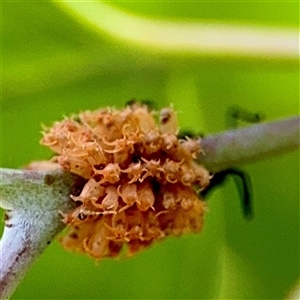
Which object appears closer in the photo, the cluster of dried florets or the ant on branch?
the cluster of dried florets

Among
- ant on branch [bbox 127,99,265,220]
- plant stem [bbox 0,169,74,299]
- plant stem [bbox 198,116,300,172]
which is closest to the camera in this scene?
plant stem [bbox 0,169,74,299]

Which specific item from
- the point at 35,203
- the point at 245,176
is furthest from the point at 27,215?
the point at 245,176

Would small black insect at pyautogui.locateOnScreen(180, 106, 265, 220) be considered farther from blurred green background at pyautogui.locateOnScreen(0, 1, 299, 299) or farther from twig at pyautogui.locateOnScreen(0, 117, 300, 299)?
twig at pyautogui.locateOnScreen(0, 117, 300, 299)

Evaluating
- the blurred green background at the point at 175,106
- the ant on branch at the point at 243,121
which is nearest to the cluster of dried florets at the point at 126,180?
the ant on branch at the point at 243,121

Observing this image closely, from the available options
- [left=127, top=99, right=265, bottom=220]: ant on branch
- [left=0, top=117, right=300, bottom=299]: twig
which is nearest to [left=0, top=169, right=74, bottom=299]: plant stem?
[left=0, top=117, right=300, bottom=299]: twig

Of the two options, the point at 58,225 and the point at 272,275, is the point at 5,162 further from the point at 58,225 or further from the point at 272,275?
the point at 58,225

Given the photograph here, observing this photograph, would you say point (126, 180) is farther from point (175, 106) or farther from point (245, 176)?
point (175, 106)
